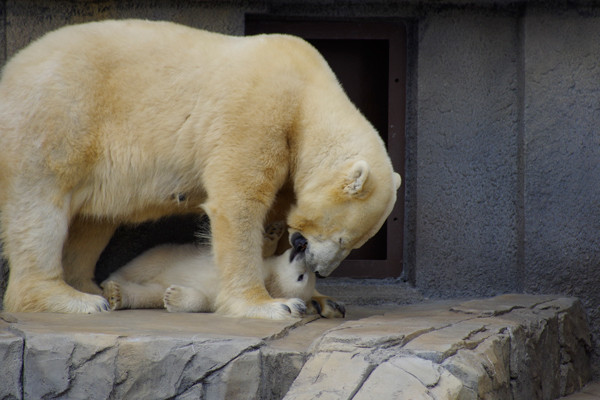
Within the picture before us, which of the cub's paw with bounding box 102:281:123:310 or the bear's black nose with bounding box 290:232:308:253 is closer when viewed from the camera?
the bear's black nose with bounding box 290:232:308:253

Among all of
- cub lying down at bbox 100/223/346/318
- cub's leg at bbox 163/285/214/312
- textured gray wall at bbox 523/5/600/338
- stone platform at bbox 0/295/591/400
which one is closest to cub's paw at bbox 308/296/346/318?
cub lying down at bbox 100/223/346/318

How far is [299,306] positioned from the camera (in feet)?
13.2

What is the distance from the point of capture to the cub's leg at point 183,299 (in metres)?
4.27

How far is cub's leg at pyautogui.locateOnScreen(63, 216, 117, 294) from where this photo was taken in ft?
15.6

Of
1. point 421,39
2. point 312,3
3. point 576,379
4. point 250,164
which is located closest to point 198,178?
point 250,164

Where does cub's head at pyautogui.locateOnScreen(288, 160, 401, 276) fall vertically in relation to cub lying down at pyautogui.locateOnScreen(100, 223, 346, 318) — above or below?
above

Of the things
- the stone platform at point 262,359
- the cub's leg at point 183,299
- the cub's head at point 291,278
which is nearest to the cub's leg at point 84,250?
the cub's leg at point 183,299

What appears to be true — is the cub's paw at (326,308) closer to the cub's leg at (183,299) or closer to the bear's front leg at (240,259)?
the bear's front leg at (240,259)

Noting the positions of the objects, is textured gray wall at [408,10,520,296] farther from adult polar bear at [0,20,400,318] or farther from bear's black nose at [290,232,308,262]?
bear's black nose at [290,232,308,262]

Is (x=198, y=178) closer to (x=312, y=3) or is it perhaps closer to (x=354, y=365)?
(x=312, y=3)

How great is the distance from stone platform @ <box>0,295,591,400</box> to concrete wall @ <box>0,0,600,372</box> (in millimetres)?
1417

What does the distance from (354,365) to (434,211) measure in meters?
2.55

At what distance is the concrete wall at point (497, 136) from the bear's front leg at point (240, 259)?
1.49m

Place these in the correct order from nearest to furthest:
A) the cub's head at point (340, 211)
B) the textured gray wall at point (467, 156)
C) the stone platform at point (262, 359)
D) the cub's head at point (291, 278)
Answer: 1. the stone platform at point (262, 359)
2. the cub's head at point (340, 211)
3. the cub's head at point (291, 278)
4. the textured gray wall at point (467, 156)
